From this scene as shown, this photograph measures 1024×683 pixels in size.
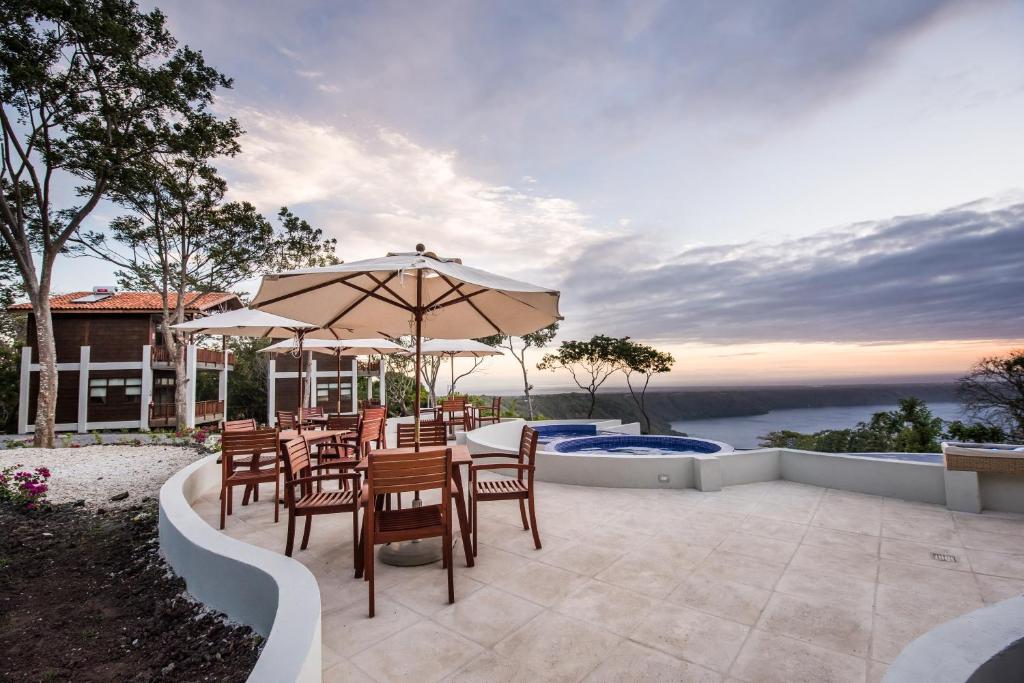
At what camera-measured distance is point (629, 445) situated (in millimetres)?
9539

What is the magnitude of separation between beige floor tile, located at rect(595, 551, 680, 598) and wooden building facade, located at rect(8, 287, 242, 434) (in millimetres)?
21956

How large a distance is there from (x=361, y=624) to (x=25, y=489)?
5.60 m

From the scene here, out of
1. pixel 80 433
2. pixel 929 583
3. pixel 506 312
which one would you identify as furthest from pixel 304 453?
pixel 80 433

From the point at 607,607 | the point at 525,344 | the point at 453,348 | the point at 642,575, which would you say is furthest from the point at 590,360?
the point at 607,607

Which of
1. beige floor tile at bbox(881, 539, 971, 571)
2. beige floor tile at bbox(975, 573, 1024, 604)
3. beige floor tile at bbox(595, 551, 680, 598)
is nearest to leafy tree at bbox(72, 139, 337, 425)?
beige floor tile at bbox(595, 551, 680, 598)

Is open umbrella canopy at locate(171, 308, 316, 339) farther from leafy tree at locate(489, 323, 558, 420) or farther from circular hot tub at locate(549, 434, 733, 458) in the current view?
leafy tree at locate(489, 323, 558, 420)

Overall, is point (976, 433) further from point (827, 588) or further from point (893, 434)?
point (827, 588)

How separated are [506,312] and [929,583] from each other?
3.72m

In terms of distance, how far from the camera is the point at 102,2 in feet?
35.6

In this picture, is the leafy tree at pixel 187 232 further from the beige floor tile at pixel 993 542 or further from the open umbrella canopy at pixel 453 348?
the beige floor tile at pixel 993 542

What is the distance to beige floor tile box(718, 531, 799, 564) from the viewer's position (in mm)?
3385

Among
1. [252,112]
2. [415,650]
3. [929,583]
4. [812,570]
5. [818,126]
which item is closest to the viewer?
[415,650]

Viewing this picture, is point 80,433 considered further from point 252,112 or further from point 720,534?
point 720,534

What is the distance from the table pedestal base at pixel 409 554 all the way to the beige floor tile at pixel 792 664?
2.10 metres
